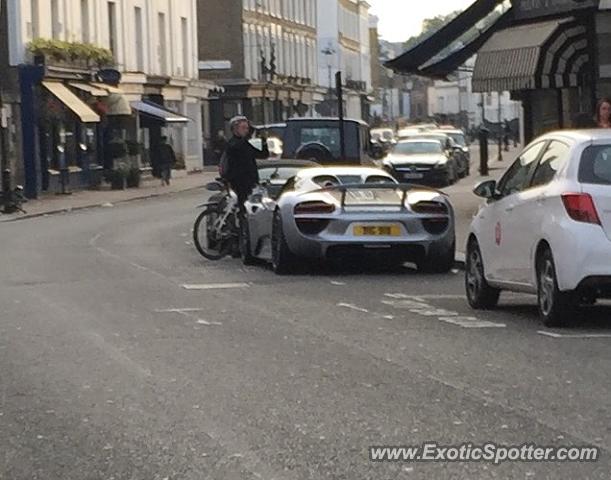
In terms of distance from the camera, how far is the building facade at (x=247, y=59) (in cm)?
8369

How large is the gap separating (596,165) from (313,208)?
5.96 meters

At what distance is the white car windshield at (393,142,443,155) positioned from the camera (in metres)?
50.3

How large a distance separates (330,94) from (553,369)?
315 feet

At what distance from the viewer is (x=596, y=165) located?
1284cm

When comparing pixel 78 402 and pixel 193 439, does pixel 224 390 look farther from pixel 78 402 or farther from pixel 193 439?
pixel 193 439

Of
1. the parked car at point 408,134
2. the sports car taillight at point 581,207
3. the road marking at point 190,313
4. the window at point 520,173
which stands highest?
the window at point 520,173

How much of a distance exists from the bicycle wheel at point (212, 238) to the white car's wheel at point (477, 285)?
22.9ft

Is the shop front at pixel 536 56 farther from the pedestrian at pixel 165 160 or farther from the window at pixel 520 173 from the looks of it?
the pedestrian at pixel 165 160

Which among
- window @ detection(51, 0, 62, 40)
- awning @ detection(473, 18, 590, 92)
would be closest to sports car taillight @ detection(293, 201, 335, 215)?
awning @ detection(473, 18, 590, 92)

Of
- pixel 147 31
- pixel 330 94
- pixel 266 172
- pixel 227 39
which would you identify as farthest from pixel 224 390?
pixel 330 94

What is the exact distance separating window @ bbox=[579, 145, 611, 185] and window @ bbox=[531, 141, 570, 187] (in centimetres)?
19

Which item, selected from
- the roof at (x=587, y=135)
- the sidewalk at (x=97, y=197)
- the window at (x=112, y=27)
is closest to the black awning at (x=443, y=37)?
the sidewalk at (x=97, y=197)

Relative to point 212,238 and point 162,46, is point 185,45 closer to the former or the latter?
point 162,46

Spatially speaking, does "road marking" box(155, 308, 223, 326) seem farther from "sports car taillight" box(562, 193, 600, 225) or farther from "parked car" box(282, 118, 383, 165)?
"parked car" box(282, 118, 383, 165)
